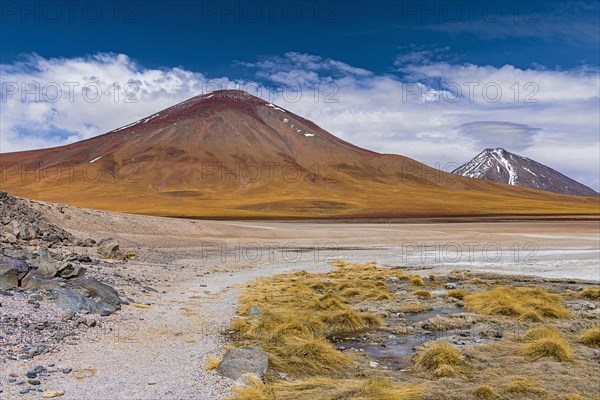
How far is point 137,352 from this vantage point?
10906 millimetres

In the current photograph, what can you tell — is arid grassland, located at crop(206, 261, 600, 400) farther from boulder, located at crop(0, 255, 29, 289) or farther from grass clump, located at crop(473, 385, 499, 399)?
boulder, located at crop(0, 255, 29, 289)

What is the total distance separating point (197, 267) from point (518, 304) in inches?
677

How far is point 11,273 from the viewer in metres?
14.4

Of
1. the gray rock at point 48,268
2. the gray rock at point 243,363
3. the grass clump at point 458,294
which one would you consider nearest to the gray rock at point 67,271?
the gray rock at point 48,268

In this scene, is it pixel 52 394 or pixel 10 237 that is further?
pixel 10 237

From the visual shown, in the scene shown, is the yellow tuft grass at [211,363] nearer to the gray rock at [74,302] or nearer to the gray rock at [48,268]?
the gray rock at [74,302]

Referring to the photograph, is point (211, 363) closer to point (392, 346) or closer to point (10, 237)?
point (392, 346)

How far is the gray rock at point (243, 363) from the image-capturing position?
9.79 m

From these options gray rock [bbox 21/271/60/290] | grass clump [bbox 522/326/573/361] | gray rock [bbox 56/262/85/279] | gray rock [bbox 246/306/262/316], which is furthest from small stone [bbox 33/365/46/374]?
grass clump [bbox 522/326/573/361]

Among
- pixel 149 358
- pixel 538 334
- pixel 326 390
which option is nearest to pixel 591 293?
pixel 538 334

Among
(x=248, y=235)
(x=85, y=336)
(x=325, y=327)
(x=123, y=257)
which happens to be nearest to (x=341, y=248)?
(x=248, y=235)

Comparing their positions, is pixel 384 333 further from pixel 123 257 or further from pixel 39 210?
pixel 39 210

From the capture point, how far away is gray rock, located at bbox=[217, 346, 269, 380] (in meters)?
9.79

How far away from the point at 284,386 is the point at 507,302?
11.5 metres
